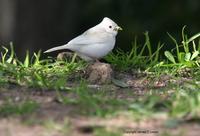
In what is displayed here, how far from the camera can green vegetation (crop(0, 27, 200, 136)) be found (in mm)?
5984

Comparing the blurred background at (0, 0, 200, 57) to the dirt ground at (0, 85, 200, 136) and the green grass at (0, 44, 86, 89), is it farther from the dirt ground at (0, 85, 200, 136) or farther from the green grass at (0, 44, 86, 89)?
the dirt ground at (0, 85, 200, 136)

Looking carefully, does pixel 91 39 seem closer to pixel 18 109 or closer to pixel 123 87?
pixel 123 87

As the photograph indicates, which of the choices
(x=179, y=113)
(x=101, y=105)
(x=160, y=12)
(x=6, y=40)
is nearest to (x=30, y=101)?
(x=101, y=105)

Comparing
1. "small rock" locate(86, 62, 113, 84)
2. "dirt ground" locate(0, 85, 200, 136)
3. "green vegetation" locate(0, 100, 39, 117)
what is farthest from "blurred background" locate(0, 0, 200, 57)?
→ "dirt ground" locate(0, 85, 200, 136)

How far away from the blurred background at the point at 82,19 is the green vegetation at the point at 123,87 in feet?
17.1

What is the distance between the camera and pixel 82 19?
591 inches

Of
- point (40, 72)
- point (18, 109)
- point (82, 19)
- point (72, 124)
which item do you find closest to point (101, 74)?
point (40, 72)

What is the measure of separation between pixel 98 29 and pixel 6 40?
223 inches

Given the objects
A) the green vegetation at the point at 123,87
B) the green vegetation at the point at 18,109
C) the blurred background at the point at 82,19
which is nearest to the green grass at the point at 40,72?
the green vegetation at the point at 123,87

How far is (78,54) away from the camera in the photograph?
26.7 ft

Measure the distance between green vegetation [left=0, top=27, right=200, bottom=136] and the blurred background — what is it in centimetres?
520

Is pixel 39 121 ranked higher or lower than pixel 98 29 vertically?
lower

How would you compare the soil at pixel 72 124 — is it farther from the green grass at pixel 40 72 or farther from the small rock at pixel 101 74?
the small rock at pixel 101 74

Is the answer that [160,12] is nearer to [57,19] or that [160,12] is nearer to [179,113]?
[57,19]
